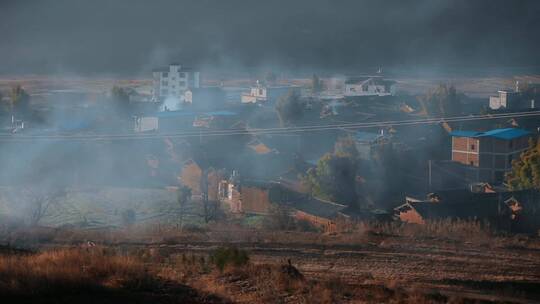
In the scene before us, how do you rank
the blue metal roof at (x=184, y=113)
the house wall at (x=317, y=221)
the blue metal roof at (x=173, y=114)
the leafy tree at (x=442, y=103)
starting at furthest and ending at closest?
the leafy tree at (x=442, y=103)
the blue metal roof at (x=184, y=113)
the blue metal roof at (x=173, y=114)
the house wall at (x=317, y=221)

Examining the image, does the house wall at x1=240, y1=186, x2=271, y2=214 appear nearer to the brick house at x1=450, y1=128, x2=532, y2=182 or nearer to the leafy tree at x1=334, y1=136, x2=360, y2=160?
the leafy tree at x1=334, y1=136, x2=360, y2=160

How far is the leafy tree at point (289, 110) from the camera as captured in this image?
34.8ft

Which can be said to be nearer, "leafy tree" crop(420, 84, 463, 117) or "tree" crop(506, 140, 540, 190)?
"tree" crop(506, 140, 540, 190)

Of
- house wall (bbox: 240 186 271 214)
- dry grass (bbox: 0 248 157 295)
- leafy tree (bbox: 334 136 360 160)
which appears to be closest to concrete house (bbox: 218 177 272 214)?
house wall (bbox: 240 186 271 214)

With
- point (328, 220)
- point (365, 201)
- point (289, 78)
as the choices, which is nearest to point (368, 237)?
point (328, 220)

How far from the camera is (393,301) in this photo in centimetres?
245

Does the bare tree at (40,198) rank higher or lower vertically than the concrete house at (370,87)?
lower

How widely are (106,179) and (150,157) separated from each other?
706mm

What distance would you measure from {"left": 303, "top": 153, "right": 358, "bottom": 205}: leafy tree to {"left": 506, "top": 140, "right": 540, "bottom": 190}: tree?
164cm

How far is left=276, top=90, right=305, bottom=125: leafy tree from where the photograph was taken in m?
10.6

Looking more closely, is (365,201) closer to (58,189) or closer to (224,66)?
(58,189)

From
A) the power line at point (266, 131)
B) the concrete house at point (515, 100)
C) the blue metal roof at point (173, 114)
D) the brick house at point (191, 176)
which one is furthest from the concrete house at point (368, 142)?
the concrete house at point (515, 100)

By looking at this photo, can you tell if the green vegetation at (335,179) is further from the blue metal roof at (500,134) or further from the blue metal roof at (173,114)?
the blue metal roof at (173,114)

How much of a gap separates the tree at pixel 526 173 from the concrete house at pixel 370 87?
6987 mm
